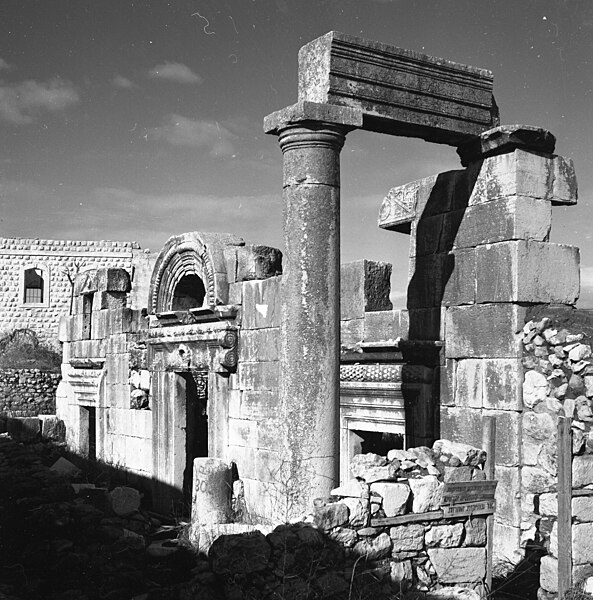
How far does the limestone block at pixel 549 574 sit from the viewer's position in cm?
723

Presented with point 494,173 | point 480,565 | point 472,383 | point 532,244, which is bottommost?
point 480,565

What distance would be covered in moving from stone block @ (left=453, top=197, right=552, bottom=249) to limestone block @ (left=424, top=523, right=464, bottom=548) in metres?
3.15

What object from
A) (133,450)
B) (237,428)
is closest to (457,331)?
(237,428)

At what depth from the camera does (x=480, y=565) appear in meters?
6.84

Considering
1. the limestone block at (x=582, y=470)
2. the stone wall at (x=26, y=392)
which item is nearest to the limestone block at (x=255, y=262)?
the limestone block at (x=582, y=470)

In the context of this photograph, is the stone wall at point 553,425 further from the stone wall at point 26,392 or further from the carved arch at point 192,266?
the stone wall at point 26,392

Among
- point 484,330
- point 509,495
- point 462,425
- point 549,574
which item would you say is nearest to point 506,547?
point 509,495

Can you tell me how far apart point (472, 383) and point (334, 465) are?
6.36 ft

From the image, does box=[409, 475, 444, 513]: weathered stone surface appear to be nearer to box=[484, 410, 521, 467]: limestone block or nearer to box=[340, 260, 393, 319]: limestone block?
box=[484, 410, 521, 467]: limestone block

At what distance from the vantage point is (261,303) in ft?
35.6

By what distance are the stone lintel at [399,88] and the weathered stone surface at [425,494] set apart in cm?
350

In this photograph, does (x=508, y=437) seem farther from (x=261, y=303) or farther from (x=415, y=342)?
(x=261, y=303)

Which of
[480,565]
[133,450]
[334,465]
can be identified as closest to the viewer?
[480,565]

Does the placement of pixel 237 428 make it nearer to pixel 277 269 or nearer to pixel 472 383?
pixel 277 269
